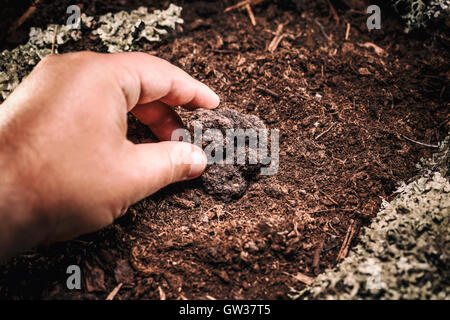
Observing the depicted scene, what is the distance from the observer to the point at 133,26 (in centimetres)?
260

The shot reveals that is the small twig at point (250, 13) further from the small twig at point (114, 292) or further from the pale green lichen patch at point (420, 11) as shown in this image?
the small twig at point (114, 292)

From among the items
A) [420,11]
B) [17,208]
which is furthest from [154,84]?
[420,11]

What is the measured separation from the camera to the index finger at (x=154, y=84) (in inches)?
70.5

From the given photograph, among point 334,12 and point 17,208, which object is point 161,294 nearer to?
point 17,208

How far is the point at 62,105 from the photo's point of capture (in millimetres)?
1600

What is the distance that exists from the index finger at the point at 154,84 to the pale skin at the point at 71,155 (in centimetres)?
1

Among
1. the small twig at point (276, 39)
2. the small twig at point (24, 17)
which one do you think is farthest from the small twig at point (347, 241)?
the small twig at point (24, 17)

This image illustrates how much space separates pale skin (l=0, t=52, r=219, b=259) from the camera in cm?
151

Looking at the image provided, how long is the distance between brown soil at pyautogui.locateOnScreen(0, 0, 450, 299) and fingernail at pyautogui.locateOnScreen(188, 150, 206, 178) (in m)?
0.16

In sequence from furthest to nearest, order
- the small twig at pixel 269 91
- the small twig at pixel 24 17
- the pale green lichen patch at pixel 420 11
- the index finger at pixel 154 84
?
the small twig at pixel 24 17 < the pale green lichen patch at pixel 420 11 < the small twig at pixel 269 91 < the index finger at pixel 154 84

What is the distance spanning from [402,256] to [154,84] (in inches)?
66.2

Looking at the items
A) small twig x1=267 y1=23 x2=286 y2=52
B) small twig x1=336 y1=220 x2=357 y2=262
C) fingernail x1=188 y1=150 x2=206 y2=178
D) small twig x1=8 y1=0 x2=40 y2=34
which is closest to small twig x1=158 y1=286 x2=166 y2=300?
fingernail x1=188 y1=150 x2=206 y2=178

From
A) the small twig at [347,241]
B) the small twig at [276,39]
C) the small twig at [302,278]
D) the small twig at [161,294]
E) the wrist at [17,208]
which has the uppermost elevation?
the small twig at [276,39]
